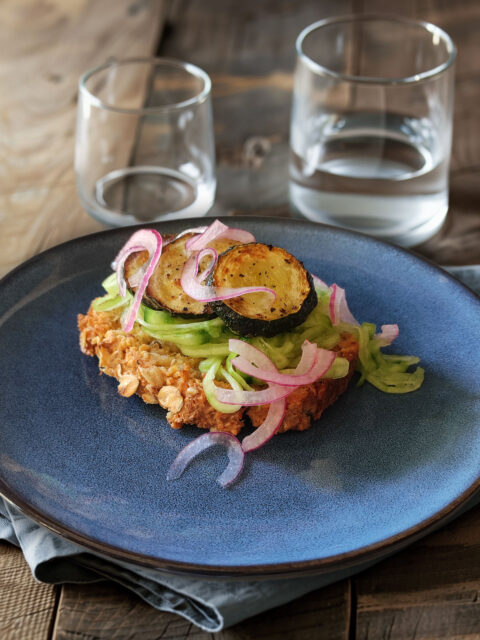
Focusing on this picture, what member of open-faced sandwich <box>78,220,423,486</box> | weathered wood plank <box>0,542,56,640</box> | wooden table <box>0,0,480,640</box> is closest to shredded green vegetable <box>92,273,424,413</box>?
open-faced sandwich <box>78,220,423,486</box>

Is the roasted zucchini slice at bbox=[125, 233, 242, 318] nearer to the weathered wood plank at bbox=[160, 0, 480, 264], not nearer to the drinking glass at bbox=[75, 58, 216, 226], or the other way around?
the drinking glass at bbox=[75, 58, 216, 226]

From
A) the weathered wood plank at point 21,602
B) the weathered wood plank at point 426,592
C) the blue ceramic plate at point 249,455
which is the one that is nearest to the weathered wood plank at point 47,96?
the blue ceramic plate at point 249,455

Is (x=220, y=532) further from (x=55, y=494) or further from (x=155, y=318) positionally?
(x=155, y=318)

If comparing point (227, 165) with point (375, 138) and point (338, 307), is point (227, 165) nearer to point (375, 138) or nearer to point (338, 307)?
point (375, 138)

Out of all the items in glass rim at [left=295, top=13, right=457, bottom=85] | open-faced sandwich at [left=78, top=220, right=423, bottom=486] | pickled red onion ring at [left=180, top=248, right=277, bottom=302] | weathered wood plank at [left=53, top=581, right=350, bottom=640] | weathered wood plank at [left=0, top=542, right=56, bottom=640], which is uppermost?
glass rim at [left=295, top=13, right=457, bottom=85]

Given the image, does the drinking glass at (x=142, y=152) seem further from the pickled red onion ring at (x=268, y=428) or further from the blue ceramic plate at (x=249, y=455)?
the pickled red onion ring at (x=268, y=428)

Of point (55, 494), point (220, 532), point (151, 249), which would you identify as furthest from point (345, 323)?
point (55, 494)
